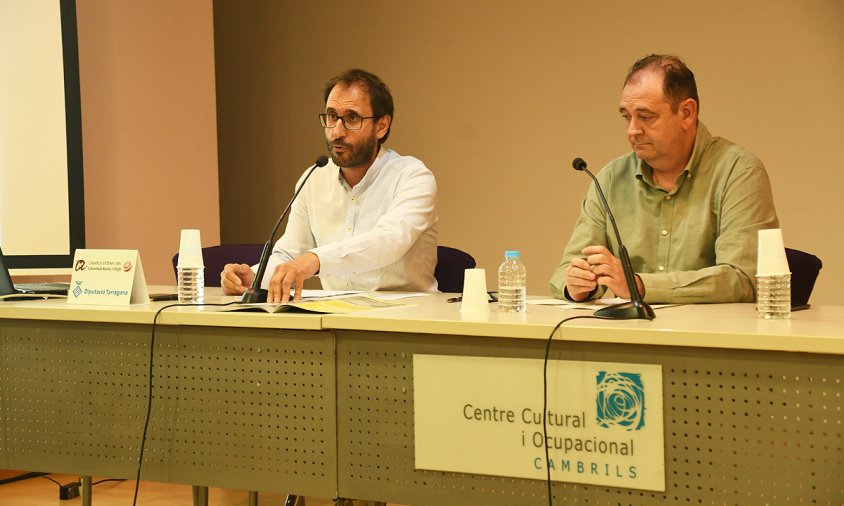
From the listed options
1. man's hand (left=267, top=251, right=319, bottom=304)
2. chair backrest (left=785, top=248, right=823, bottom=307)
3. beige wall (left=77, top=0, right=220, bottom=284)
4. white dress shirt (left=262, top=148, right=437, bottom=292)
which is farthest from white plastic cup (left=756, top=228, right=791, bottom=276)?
beige wall (left=77, top=0, right=220, bottom=284)

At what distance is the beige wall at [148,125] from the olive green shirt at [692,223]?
2.47 meters

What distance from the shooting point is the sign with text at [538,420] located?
1.63 meters

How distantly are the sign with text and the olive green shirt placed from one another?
20.9 inches

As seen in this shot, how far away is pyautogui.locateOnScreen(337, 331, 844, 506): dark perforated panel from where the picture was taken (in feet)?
4.91

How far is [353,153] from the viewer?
3.05 meters

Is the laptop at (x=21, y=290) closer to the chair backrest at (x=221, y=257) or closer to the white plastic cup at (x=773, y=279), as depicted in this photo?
the chair backrest at (x=221, y=257)

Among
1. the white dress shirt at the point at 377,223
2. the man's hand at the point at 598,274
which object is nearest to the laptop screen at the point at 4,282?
the white dress shirt at the point at 377,223

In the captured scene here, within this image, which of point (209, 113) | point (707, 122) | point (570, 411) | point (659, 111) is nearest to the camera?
point (570, 411)

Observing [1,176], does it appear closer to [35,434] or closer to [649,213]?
[35,434]

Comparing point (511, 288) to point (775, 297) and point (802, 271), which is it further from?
point (802, 271)

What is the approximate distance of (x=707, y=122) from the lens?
4125mm

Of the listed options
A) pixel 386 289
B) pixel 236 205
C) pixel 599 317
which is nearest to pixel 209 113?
pixel 236 205

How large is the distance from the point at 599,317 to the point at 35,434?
1.42 m

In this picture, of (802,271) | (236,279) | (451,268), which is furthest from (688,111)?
(236,279)
